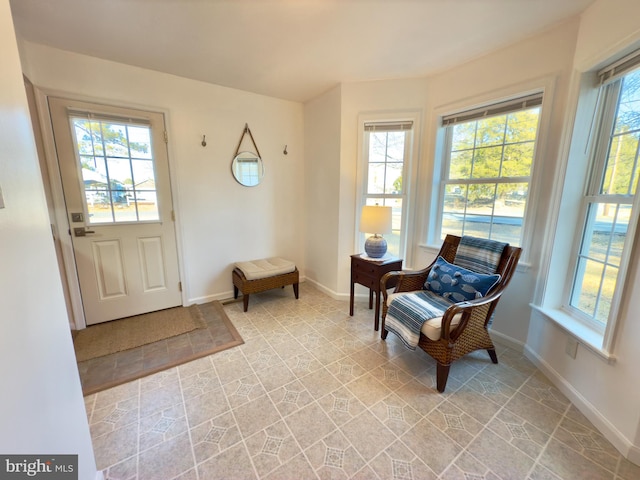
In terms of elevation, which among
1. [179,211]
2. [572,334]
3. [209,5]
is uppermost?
[209,5]

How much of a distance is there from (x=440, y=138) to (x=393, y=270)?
1.39 meters

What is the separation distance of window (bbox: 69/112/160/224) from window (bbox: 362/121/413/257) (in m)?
2.21

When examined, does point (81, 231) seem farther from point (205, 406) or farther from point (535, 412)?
point (535, 412)

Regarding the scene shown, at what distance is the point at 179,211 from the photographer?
2721mm

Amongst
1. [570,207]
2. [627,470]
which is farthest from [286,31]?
[627,470]

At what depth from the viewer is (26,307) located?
0.79 metres

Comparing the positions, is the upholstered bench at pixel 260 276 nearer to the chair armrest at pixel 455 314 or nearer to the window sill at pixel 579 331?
the chair armrest at pixel 455 314

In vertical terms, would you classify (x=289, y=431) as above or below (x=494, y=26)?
below

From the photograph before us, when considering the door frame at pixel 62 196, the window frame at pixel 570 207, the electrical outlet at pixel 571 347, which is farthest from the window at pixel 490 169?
the door frame at pixel 62 196

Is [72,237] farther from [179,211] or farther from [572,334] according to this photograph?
[572,334]

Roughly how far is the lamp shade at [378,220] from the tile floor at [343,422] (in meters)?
1.06

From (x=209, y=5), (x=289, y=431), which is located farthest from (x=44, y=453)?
(x=209, y=5)

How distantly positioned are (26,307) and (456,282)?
7.54ft

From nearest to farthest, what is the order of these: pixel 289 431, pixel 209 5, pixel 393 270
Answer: pixel 289 431 → pixel 209 5 → pixel 393 270
